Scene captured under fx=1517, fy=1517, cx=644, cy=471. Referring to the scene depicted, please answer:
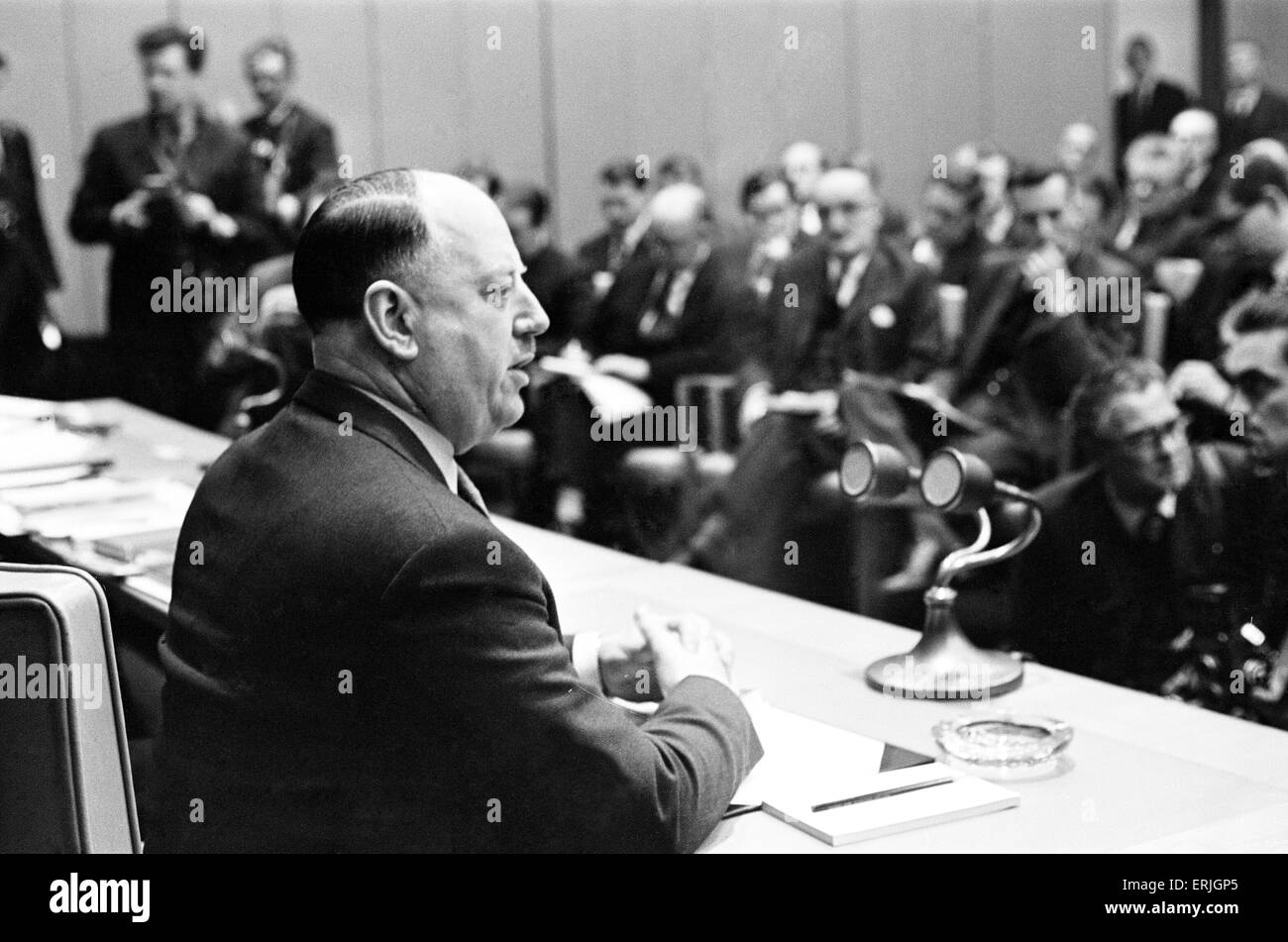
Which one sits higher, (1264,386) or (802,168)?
(802,168)

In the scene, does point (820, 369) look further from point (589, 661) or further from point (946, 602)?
point (589, 661)

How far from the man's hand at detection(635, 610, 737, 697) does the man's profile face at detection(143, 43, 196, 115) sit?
2886 mm

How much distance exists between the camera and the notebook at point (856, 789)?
121 centimetres

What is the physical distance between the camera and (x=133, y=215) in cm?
395

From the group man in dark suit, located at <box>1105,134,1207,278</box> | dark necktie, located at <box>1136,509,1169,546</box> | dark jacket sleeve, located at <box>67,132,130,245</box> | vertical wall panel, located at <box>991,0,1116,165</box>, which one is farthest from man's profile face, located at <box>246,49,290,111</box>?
vertical wall panel, located at <box>991,0,1116,165</box>

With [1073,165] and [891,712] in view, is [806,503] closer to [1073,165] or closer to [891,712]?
[891,712]

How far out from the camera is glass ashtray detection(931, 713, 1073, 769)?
133 centimetres

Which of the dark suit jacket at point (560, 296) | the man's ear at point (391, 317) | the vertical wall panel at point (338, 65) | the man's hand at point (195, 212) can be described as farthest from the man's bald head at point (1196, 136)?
the man's ear at point (391, 317)

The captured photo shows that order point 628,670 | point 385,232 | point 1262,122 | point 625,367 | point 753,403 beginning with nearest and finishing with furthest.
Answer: point 385,232 < point 628,670 < point 753,403 < point 625,367 < point 1262,122

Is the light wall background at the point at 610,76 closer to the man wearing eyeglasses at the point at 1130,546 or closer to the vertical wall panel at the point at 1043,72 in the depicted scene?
the vertical wall panel at the point at 1043,72

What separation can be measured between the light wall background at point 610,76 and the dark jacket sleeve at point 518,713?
3229mm

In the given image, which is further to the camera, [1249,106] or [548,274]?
[1249,106]

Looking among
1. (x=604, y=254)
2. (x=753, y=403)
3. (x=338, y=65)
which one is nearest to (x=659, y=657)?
(x=753, y=403)

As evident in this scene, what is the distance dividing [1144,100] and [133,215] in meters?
6.03
